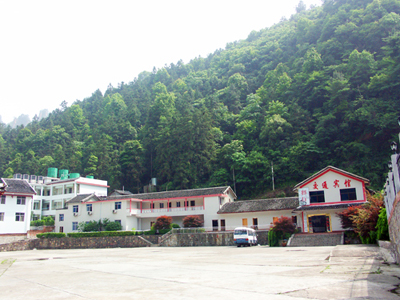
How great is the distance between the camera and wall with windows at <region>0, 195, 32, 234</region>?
37.7m

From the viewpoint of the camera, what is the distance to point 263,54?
8669 centimetres

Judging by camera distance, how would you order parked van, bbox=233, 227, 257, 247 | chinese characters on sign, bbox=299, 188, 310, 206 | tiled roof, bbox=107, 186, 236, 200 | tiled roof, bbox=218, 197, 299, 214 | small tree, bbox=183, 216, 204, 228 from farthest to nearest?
tiled roof, bbox=107, 186, 236, 200, small tree, bbox=183, 216, 204, 228, tiled roof, bbox=218, 197, 299, 214, chinese characters on sign, bbox=299, 188, 310, 206, parked van, bbox=233, 227, 257, 247

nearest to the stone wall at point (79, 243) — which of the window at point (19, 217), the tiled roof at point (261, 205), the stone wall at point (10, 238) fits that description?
the stone wall at point (10, 238)

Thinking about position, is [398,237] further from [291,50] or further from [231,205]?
[291,50]

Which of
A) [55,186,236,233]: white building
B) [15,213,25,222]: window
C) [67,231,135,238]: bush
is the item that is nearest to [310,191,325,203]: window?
[55,186,236,233]: white building

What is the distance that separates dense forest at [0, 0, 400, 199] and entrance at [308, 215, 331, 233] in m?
13.7

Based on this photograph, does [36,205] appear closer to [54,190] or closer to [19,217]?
[54,190]

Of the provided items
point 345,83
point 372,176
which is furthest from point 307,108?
point 372,176

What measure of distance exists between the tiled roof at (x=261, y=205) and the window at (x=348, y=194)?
456 centimetres

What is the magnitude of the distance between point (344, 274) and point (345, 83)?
153 feet

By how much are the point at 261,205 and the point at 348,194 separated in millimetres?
8830

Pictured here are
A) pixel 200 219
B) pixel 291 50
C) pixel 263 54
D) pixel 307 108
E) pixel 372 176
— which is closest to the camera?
pixel 200 219

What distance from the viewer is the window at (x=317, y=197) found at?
1162 inches

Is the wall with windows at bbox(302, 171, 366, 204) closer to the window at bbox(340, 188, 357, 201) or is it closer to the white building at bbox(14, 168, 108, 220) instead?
the window at bbox(340, 188, 357, 201)
